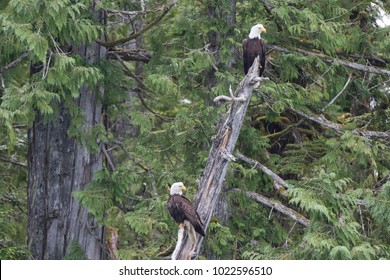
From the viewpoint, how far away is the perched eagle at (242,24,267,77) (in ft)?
39.9

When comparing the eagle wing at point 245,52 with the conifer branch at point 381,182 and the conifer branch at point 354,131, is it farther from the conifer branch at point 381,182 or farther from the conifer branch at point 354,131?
the conifer branch at point 381,182

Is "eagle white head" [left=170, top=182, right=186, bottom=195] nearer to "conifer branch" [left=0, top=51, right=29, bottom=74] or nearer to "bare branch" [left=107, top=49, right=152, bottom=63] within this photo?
"conifer branch" [left=0, top=51, right=29, bottom=74]

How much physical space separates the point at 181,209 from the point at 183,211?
0.05m

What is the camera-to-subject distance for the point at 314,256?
421 inches

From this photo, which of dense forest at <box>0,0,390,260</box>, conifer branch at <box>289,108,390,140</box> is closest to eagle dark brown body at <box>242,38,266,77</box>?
dense forest at <box>0,0,390,260</box>

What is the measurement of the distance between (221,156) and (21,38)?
96.3 inches

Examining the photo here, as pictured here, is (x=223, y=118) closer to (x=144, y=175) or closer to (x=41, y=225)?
(x=144, y=175)

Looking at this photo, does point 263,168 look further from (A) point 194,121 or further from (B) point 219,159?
(B) point 219,159

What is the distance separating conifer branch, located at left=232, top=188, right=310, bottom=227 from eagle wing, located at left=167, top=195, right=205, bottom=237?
1544 mm

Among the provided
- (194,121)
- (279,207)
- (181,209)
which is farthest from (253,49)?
(181,209)

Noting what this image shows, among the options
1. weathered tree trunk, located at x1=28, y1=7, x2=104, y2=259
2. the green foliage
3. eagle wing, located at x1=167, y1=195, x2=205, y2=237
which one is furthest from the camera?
weathered tree trunk, located at x1=28, y1=7, x2=104, y2=259

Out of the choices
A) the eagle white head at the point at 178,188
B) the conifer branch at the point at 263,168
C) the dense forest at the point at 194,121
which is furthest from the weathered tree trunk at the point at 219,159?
Result: the conifer branch at the point at 263,168

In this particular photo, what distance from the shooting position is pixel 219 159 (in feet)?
34.8

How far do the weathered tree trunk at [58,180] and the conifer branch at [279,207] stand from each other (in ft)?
6.82
